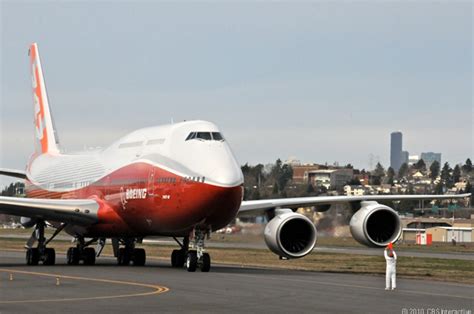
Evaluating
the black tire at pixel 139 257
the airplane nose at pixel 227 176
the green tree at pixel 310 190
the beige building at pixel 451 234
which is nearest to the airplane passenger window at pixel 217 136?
the airplane nose at pixel 227 176

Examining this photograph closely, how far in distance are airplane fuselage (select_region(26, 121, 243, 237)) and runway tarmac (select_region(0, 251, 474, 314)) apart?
Result: 2.17 m

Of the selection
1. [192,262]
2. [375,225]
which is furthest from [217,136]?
[375,225]

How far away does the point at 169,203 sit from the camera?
3688 cm

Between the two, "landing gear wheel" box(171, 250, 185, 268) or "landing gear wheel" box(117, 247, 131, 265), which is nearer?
"landing gear wheel" box(171, 250, 185, 268)

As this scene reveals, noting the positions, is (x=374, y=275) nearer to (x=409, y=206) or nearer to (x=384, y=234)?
(x=384, y=234)

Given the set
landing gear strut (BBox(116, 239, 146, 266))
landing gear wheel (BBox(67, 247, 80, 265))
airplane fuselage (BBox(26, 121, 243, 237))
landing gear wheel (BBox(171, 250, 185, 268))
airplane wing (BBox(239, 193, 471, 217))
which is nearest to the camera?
airplane fuselage (BBox(26, 121, 243, 237))

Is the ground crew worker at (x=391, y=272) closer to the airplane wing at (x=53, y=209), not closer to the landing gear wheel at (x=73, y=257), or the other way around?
the airplane wing at (x=53, y=209)

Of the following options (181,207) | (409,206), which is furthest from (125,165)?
(409,206)

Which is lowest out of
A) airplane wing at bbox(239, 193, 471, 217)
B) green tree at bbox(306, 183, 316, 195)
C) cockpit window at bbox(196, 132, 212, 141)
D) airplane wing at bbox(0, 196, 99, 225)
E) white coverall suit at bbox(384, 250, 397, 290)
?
white coverall suit at bbox(384, 250, 397, 290)

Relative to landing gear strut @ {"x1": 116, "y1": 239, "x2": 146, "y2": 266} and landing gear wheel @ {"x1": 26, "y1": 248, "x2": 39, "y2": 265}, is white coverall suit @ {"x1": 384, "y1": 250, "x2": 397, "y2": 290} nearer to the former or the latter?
landing gear strut @ {"x1": 116, "y1": 239, "x2": 146, "y2": 266}

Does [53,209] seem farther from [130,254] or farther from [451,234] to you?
[451,234]

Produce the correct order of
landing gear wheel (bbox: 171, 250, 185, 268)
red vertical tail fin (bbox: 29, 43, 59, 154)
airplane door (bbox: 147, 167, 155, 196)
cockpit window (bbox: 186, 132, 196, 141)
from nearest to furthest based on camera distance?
cockpit window (bbox: 186, 132, 196, 141) → airplane door (bbox: 147, 167, 155, 196) → landing gear wheel (bbox: 171, 250, 185, 268) → red vertical tail fin (bbox: 29, 43, 59, 154)

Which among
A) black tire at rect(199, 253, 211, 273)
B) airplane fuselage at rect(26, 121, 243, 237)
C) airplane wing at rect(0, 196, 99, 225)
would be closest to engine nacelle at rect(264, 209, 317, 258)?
airplane fuselage at rect(26, 121, 243, 237)

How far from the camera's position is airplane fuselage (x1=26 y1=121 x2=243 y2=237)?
116 feet
